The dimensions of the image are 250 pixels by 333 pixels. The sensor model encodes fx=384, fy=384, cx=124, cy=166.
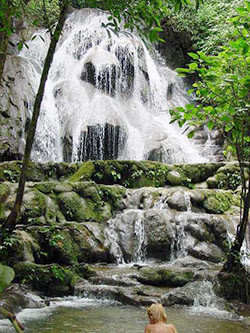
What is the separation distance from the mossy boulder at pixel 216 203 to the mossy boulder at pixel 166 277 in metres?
4.65

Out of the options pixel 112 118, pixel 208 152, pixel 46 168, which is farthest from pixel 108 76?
pixel 46 168

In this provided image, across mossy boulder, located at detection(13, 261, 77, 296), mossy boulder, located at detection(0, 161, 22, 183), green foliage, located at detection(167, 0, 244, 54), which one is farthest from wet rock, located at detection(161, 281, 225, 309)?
green foliage, located at detection(167, 0, 244, 54)

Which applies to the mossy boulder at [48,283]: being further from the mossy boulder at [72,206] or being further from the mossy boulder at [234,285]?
the mossy boulder at [72,206]

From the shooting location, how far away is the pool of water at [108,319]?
5984 millimetres

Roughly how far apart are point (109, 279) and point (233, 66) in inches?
200

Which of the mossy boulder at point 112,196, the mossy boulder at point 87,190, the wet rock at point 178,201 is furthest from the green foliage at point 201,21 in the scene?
the mossy boulder at point 87,190

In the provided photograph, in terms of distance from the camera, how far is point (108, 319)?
6520 millimetres

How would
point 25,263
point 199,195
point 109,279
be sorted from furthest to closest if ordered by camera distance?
point 199,195 < point 109,279 < point 25,263

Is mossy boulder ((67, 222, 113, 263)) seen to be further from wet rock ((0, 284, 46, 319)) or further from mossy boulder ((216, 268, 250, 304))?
mossy boulder ((216, 268, 250, 304))

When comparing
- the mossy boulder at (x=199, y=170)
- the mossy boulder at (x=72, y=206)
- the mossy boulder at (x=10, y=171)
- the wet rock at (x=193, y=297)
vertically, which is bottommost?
the wet rock at (x=193, y=297)

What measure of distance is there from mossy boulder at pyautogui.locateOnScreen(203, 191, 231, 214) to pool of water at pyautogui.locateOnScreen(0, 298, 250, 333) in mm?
6137

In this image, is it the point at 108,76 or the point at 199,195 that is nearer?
the point at 199,195

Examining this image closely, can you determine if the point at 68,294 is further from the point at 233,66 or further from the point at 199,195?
the point at 199,195

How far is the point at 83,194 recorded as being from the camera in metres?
12.0
